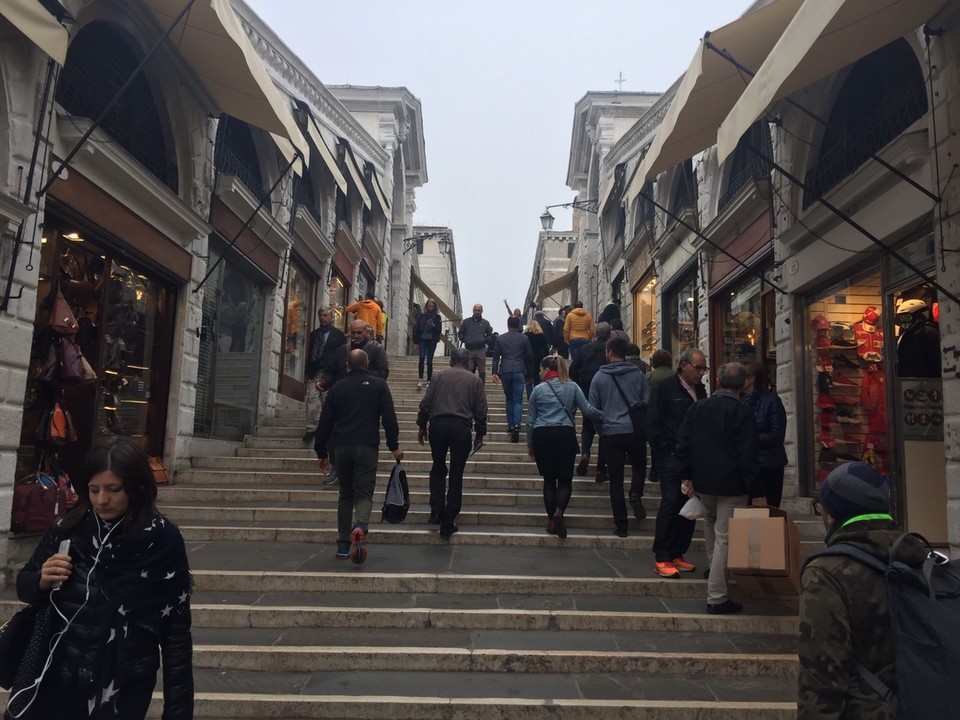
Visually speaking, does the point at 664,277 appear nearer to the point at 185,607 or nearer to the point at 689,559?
the point at 689,559

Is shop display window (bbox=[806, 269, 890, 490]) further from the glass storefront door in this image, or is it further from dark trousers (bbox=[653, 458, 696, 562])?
the glass storefront door

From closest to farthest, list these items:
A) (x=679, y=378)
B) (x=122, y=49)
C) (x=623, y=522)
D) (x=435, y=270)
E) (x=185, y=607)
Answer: (x=185, y=607) → (x=679, y=378) → (x=623, y=522) → (x=122, y=49) → (x=435, y=270)

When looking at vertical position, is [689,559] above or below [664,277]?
below

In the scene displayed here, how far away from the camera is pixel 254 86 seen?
7762 millimetres

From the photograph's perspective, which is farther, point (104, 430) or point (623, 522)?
point (104, 430)

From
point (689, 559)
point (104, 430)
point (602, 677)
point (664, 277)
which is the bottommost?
point (602, 677)

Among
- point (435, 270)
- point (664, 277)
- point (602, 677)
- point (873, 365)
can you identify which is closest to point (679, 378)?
point (873, 365)

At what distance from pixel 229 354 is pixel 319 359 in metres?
2.07

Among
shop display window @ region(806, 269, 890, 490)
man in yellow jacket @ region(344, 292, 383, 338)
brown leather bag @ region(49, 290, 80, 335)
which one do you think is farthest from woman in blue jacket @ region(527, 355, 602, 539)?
man in yellow jacket @ region(344, 292, 383, 338)

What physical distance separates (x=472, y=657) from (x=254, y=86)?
20.5 ft

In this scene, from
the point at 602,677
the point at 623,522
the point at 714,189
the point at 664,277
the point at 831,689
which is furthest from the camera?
the point at 664,277

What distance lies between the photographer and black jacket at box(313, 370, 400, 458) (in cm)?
625

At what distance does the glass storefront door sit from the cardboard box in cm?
757

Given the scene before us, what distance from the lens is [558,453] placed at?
6703 mm
